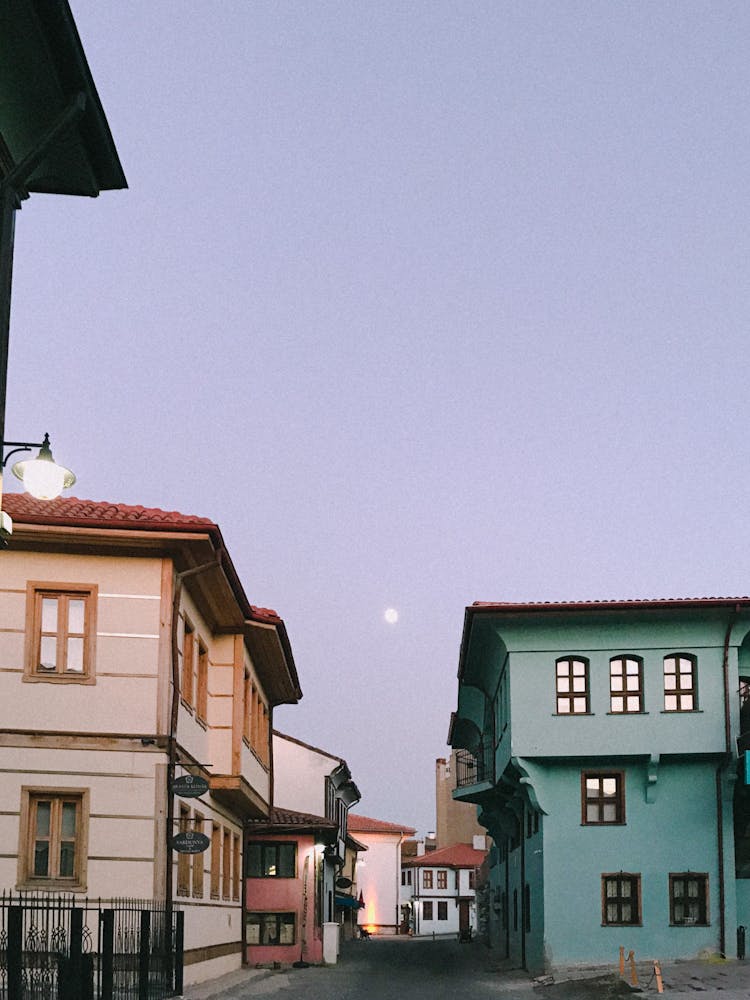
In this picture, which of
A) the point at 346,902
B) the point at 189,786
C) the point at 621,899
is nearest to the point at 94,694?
the point at 189,786

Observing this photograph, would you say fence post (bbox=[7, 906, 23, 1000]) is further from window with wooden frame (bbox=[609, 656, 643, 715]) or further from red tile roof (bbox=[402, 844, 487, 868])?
red tile roof (bbox=[402, 844, 487, 868])

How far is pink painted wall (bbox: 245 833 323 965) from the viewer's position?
125 feet

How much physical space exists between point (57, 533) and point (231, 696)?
696 cm

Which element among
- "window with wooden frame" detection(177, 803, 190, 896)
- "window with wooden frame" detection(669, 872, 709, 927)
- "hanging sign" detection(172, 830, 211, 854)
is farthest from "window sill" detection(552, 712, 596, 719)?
"hanging sign" detection(172, 830, 211, 854)

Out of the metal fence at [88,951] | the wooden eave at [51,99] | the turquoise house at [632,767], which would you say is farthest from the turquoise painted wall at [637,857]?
the wooden eave at [51,99]

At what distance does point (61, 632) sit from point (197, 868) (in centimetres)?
599

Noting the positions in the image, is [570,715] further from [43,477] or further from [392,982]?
[43,477]

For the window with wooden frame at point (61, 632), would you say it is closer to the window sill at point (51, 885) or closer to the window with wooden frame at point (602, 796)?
the window sill at point (51, 885)

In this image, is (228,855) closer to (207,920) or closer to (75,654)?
(207,920)

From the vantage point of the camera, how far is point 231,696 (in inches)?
976

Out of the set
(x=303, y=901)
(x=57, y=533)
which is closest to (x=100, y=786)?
(x=57, y=533)

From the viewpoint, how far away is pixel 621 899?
29922mm

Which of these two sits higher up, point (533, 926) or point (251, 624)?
point (251, 624)

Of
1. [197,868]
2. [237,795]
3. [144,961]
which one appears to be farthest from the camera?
[237,795]
